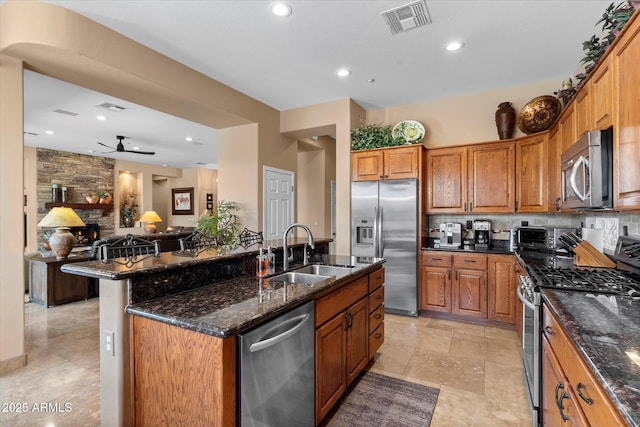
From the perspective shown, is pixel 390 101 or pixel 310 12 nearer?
pixel 310 12

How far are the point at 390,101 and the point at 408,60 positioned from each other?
1170 mm

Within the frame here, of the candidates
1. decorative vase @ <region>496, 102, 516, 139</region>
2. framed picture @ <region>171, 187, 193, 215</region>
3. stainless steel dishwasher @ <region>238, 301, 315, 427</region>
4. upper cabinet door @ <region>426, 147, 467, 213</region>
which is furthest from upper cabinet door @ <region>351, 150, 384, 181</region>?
framed picture @ <region>171, 187, 193, 215</region>

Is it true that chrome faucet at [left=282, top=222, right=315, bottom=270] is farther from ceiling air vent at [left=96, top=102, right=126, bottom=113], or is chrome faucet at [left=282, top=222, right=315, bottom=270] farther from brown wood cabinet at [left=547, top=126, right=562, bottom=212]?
ceiling air vent at [left=96, top=102, right=126, bottom=113]

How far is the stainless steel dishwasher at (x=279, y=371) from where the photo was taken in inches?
49.7

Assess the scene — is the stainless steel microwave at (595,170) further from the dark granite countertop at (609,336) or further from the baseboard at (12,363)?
the baseboard at (12,363)

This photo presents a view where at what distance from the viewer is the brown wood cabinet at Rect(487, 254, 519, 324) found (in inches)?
137

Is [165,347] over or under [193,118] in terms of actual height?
under

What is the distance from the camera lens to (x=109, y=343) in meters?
1.46

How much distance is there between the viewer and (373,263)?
8.50 ft

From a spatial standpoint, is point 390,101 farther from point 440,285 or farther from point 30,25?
point 30,25

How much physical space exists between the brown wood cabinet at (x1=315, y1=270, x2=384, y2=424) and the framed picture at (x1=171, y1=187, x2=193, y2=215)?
950cm

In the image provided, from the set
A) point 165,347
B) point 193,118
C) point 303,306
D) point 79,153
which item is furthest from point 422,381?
point 79,153

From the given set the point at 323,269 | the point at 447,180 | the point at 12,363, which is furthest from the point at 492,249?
the point at 12,363

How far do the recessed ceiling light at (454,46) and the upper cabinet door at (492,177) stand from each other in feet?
4.27
